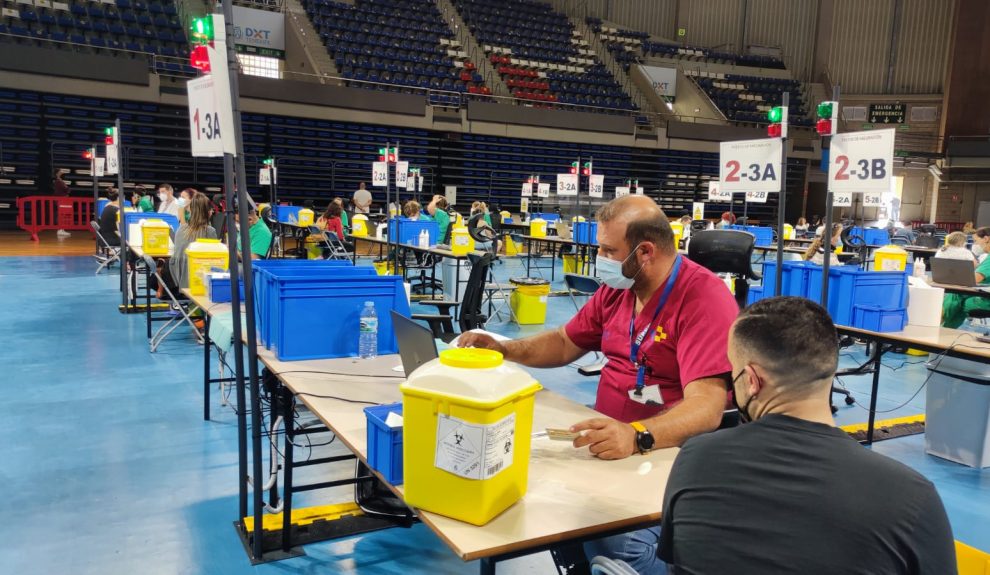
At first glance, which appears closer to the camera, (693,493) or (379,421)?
(693,493)

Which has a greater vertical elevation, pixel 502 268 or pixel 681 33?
pixel 681 33

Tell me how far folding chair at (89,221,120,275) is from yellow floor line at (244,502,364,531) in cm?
794

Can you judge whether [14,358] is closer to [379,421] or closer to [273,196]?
[379,421]

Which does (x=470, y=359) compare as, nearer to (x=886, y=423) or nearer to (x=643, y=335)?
(x=643, y=335)

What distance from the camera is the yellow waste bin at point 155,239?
21.5ft

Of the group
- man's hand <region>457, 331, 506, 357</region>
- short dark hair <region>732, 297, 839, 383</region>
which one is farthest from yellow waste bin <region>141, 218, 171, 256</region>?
short dark hair <region>732, 297, 839, 383</region>

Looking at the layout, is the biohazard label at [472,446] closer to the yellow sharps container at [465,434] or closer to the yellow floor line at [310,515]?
the yellow sharps container at [465,434]

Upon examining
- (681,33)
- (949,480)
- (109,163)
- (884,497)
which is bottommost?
(949,480)

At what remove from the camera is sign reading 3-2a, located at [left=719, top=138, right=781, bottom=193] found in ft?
13.4

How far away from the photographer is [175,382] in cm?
519

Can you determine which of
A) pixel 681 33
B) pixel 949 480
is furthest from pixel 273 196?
pixel 681 33

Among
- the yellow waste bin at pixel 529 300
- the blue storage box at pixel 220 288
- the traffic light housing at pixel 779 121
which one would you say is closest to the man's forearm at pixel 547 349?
the traffic light housing at pixel 779 121

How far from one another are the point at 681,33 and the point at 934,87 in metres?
9.16

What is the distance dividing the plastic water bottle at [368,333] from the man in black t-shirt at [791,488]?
6.26 ft
